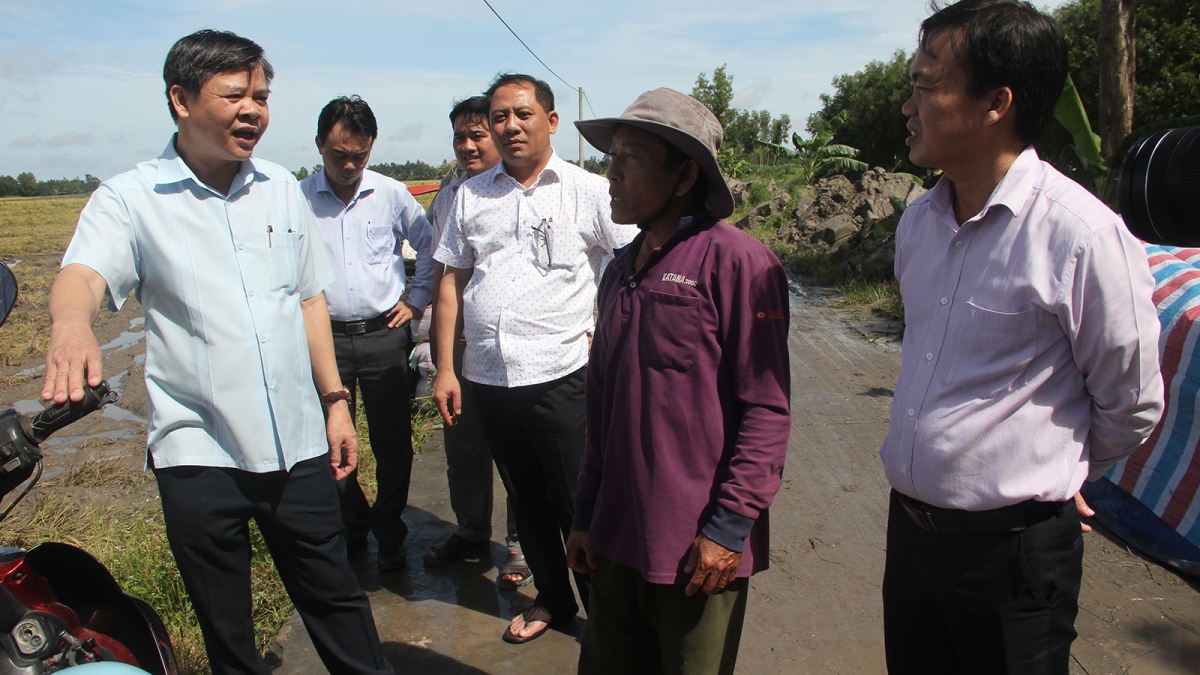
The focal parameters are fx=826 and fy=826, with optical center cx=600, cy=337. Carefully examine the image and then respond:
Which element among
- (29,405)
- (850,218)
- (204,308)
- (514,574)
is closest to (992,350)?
(204,308)

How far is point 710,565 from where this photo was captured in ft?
5.99

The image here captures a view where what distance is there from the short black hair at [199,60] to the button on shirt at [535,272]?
1.06 meters

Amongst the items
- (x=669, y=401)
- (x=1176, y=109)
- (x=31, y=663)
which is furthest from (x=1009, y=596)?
A: (x=1176, y=109)

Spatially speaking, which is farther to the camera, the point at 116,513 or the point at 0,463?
the point at 116,513

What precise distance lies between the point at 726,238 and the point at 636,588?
89 cm

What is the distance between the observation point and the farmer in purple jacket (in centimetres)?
189

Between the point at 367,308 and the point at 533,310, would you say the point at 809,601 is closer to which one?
the point at 533,310

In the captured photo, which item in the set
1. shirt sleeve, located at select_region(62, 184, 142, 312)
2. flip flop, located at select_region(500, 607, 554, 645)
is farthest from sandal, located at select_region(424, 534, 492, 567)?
shirt sleeve, located at select_region(62, 184, 142, 312)

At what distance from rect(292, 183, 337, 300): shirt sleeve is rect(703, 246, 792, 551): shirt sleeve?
1.37 metres

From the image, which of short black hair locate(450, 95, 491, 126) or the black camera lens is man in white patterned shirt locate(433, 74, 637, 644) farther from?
the black camera lens

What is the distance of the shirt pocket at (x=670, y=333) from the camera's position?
1.91m

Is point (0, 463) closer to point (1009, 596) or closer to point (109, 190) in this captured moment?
point (109, 190)

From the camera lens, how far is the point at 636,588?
6.76 ft

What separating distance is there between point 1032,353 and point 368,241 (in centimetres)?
301
